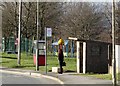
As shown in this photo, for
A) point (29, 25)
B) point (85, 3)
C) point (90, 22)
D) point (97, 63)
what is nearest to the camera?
point (97, 63)

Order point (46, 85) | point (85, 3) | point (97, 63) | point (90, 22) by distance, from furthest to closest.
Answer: point (85, 3), point (90, 22), point (97, 63), point (46, 85)

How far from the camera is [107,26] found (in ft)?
221

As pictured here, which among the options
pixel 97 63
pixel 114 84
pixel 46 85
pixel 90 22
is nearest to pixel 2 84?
pixel 46 85

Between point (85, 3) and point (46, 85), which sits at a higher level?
point (85, 3)

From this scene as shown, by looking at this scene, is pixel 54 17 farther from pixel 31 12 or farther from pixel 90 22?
pixel 90 22

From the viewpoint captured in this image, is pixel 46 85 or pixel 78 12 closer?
pixel 46 85

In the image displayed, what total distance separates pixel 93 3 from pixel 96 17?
5.21 metres

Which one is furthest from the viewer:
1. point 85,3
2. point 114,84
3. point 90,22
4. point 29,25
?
point 85,3

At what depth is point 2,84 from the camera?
1870 cm

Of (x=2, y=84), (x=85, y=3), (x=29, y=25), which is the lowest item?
(x=2, y=84)

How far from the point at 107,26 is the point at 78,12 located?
5808 millimetres

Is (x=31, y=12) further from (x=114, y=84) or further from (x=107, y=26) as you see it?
(x=114, y=84)

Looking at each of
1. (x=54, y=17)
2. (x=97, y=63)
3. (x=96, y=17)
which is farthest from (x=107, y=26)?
(x=97, y=63)

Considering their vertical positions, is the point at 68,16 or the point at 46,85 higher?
the point at 68,16
